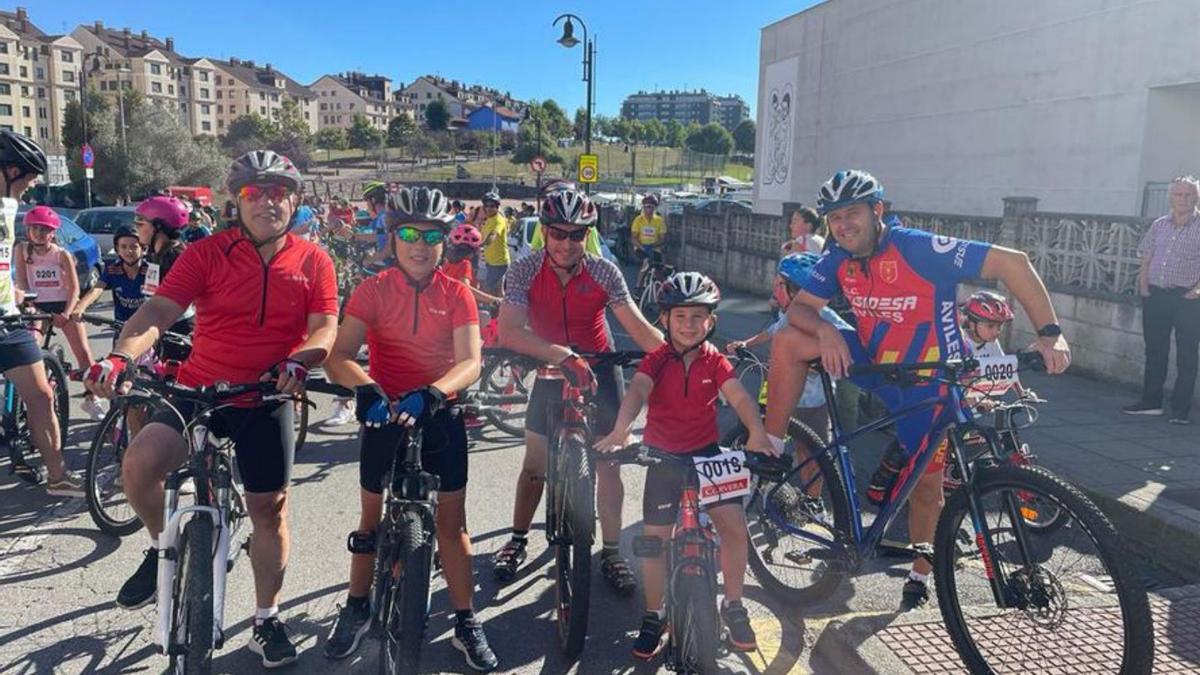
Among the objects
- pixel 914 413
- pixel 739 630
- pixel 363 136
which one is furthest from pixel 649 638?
pixel 363 136

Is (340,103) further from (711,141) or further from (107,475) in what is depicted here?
(107,475)

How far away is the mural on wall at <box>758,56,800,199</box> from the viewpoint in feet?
82.8

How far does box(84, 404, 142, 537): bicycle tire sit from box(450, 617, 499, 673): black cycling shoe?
2354 millimetres

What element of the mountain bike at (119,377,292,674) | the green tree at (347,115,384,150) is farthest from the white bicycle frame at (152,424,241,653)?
the green tree at (347,115,384,150)

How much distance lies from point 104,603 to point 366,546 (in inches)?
64.7

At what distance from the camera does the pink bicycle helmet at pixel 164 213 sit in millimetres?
5465

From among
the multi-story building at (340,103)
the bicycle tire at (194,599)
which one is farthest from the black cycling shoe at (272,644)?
the multi-story building at (340,103)

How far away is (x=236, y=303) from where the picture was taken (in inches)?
136

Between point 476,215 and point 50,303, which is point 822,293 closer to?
point 50,303

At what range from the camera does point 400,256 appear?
347 centimetres

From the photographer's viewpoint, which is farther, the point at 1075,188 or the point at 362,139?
the point at 362,139

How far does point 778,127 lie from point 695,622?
81.5ft

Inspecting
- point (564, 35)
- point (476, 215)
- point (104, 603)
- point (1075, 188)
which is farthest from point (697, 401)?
point (564, 35)

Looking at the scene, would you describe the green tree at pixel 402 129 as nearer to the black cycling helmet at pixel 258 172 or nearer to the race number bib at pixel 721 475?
the black cycling helmet at pixel 258 172
